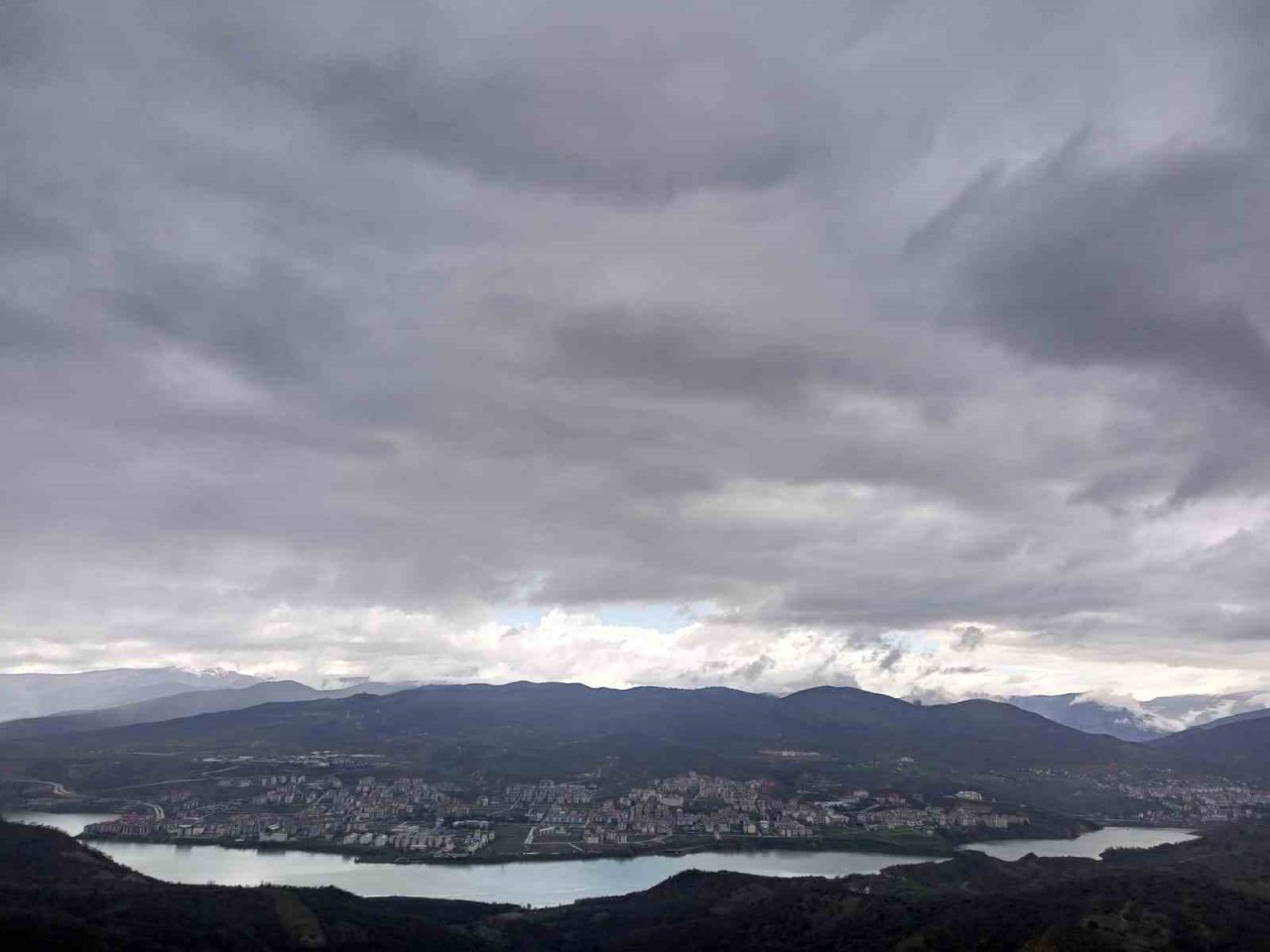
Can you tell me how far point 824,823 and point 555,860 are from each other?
57839mm

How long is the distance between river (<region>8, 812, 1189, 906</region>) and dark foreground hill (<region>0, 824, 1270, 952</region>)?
49.4 feet

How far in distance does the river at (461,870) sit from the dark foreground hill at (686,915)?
15.1m

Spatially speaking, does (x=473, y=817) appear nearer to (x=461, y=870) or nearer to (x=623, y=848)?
(x=623, y=848)

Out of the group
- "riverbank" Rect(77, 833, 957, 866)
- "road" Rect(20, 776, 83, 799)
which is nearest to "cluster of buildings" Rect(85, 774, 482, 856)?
"riverbank" Rect(77, 833, 957, 866)

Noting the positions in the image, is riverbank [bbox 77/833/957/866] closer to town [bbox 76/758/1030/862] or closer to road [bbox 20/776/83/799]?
town [bbox 76/758/1030/862]

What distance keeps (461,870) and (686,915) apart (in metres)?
46.9

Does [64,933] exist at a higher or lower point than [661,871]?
higher

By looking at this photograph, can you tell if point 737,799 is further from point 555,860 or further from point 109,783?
point 109,783

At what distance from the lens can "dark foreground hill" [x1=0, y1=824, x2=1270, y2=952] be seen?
6481 cm

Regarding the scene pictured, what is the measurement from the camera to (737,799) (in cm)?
19688

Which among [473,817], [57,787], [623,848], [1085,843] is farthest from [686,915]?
[57,787]

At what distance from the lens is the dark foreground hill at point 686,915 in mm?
64812

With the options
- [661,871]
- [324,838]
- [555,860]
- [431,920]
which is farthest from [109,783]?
[431,920]

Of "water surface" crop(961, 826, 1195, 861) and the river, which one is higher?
the river
